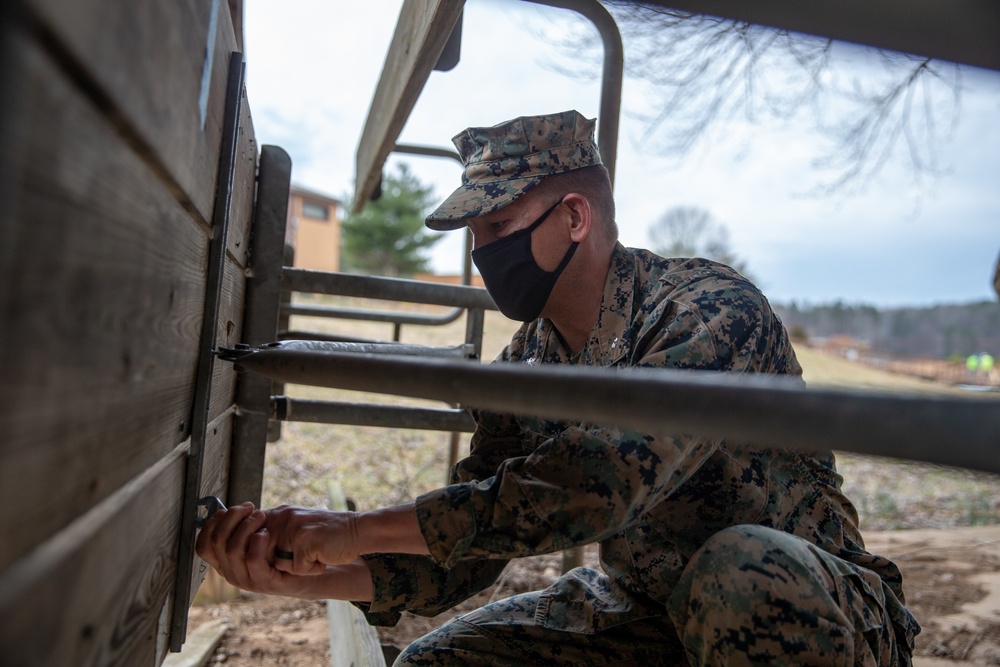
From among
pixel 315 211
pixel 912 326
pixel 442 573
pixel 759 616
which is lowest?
pixel 442 573

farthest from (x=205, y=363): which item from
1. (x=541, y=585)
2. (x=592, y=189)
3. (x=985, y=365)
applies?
(x=985, y=365)

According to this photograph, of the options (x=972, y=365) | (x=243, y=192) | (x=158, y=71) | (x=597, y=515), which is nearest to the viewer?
(x=158, y=71)

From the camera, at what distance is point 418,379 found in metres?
0.87

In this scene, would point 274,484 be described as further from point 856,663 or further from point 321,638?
point 856,663

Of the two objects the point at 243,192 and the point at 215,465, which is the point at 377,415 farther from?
the point at 243,192

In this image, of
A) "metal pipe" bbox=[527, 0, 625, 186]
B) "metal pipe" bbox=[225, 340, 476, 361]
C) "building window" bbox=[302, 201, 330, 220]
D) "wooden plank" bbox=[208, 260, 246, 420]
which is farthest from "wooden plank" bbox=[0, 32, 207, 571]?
"building window" bbox=[302, 201, 330, 220]

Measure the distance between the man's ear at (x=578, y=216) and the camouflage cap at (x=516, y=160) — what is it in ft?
0.32

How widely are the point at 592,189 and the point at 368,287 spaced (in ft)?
3.04

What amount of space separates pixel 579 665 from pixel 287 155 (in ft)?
5.28

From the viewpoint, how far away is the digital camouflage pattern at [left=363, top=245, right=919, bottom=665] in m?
1.25

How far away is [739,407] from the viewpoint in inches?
25.6

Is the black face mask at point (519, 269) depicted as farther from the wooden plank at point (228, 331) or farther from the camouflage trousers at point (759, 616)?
the camouflage trousers at point (759, 616)

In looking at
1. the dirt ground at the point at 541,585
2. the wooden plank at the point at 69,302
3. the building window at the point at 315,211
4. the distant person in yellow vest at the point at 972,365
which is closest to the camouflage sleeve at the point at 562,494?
the wooden plank at the point at 69,302

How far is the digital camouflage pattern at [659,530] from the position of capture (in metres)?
1.25
